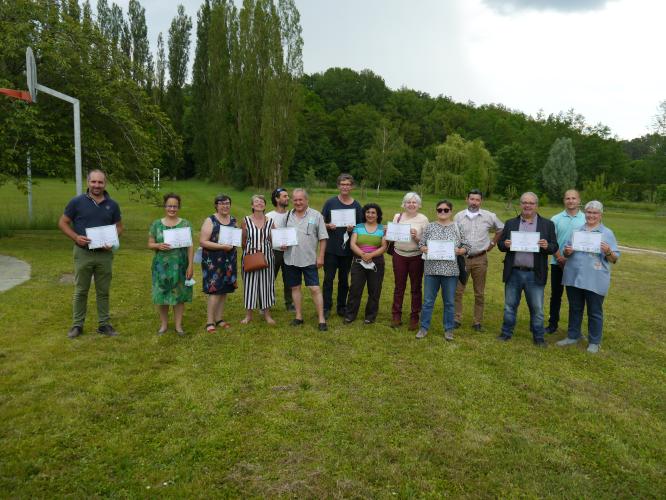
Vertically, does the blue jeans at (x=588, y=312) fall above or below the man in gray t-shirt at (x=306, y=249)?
below

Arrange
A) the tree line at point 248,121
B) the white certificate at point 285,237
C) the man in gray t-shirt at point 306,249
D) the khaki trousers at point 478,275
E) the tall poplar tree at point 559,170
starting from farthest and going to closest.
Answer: the tall poplar tree at point 559,170 < the tree line at point 248,121 < the khaki trousers at point 478,275 < the man in gray t-shirt at point 306,249 < the white certificate at point 285,237

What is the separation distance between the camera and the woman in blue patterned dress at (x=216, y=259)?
5.78m

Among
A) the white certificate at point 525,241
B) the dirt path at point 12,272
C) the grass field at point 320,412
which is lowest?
the grass field at point 320,412

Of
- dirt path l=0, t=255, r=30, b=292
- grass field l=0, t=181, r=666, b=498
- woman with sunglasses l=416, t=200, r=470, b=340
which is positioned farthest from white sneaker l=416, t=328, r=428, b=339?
dirt path l=0, t=255, r=30, b=292

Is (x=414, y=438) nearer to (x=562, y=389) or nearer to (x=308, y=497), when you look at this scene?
(x=308, y=497)

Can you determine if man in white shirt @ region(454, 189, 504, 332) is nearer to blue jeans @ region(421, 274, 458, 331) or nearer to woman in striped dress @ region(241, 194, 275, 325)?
blue jeans @ region(421, 274, 458, 331)

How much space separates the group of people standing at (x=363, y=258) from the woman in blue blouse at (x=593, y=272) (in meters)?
0.01

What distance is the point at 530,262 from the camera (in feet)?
18.5

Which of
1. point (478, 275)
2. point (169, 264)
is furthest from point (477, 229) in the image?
point (169, 264)

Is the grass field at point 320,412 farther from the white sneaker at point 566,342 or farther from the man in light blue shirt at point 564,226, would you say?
the man in light blue shirt at point 564,226

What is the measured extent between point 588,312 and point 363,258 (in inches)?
112

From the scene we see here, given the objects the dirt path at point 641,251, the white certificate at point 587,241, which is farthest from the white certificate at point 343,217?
the dirt path at point 641,251

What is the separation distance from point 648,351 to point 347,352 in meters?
3.80

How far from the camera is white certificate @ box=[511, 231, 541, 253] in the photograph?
18.2ft
